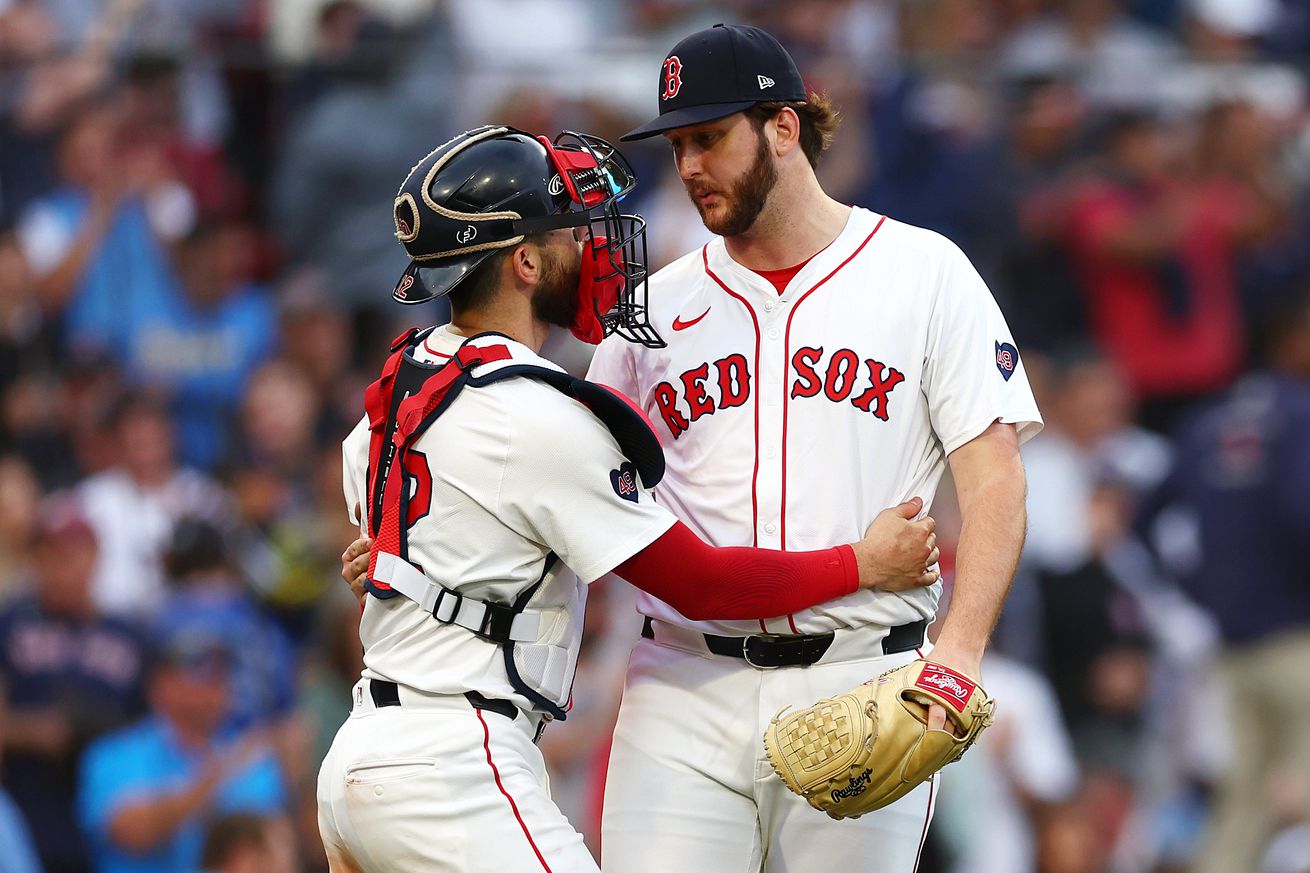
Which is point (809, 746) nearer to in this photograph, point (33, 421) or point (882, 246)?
point (882, 246)

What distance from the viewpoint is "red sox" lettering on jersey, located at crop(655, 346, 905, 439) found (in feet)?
14.1

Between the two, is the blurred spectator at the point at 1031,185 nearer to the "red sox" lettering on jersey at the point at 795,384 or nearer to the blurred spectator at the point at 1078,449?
the blurred spectator at the point at 1078,449

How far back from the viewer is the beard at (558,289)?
4121 millimetres

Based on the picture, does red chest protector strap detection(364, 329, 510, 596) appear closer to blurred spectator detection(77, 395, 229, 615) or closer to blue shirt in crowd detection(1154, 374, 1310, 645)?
blurred spectator detection(77, 395, 229, 615)

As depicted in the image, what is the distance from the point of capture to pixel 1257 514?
8.83m

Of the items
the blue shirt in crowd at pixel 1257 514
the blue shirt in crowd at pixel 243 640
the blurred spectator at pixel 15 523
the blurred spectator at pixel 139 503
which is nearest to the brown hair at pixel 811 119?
the blue shirt in crowd at pixel 243 640

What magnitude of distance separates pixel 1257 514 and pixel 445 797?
5.93 metres

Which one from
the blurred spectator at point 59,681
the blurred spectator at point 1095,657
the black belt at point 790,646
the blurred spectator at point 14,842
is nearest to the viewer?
the black belt at point 790,646

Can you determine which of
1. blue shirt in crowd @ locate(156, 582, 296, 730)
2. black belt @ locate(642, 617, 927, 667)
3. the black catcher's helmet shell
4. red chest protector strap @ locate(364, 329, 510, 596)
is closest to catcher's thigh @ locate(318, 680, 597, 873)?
red chest protector strap @ locate(364, 329, 510, 596)

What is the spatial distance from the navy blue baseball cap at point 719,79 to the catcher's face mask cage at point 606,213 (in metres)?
0.09

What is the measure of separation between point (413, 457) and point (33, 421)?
4928 mm

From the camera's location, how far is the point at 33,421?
8352 mm

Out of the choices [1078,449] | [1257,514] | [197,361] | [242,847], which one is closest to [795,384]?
[242,847]

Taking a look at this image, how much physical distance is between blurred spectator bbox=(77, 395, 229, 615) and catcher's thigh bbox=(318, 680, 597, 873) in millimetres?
4331
